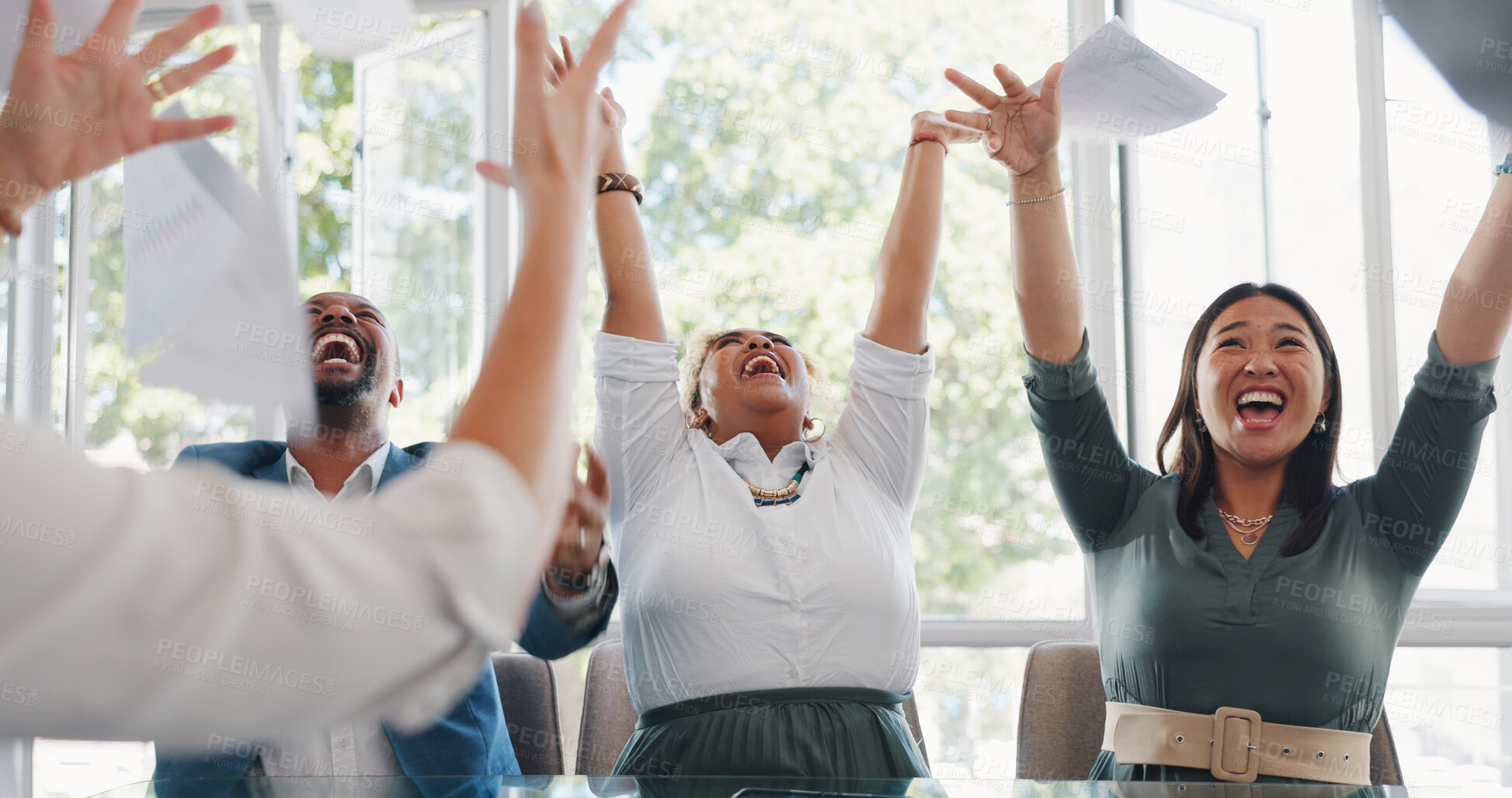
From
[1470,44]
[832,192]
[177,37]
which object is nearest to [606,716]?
[177,37]

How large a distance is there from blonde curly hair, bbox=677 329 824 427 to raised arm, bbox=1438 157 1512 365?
108 centimetres

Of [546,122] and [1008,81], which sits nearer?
[546,122]

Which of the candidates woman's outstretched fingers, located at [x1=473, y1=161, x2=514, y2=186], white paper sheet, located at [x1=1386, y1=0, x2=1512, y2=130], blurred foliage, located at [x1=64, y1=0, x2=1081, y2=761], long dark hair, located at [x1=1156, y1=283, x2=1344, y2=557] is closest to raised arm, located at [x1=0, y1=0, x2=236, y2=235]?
woman's outstretched fingers, located at [x1=473, y1=161, x2=514, y2=186]

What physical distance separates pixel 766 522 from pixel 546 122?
1333 mm

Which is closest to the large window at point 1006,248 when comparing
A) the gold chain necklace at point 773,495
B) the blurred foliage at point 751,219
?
the blurred foliage at point 751,219

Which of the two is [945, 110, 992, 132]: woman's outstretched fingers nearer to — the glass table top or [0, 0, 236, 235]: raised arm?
the glass table top

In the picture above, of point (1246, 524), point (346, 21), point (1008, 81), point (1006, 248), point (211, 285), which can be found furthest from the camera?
point (1006, 248)

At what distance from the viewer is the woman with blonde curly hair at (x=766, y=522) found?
1.58 metres

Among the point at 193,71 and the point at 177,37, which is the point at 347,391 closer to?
the point at 193,71

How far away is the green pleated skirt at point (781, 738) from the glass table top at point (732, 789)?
0.97 feet

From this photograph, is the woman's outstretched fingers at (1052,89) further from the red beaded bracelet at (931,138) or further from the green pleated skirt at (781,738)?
the green pleated skirt at (781,738)

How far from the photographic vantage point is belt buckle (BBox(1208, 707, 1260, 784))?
145 centimetres

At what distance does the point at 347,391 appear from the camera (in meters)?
2.02

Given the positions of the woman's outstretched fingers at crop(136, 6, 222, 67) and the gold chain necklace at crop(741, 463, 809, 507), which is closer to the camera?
the woman's outstretched fingers at crop(136, 6, 222, 67)
